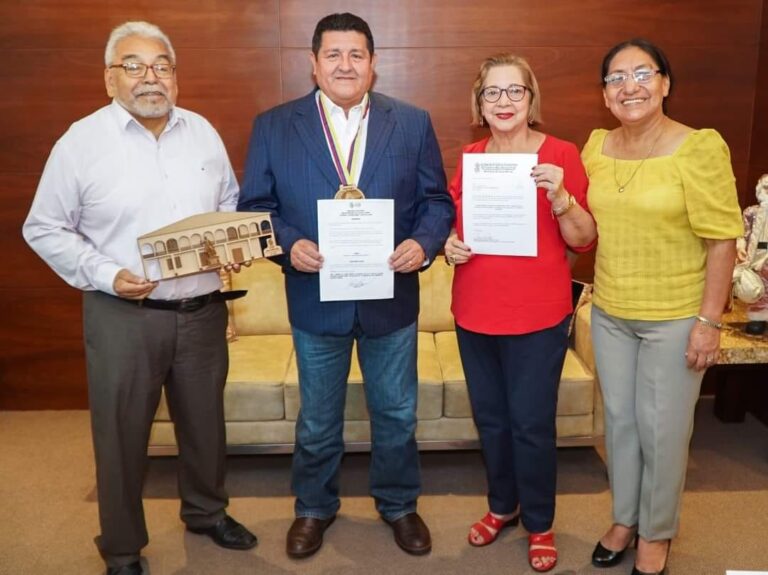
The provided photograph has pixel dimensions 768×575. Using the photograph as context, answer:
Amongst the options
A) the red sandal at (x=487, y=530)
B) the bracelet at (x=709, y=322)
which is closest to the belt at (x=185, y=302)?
the red sandal at (x=487, y=530)

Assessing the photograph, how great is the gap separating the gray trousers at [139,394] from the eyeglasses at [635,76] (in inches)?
58.1

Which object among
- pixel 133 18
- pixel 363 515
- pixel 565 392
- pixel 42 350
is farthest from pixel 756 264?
pixel 42 350

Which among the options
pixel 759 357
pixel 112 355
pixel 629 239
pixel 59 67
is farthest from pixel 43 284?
pixel 759 357

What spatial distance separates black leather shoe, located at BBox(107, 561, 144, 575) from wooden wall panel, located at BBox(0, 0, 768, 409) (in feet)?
7.18

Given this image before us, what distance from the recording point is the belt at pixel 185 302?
2398 millimetres

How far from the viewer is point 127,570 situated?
2.59m

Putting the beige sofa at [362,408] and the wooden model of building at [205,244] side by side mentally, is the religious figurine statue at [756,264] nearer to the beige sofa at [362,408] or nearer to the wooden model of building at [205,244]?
the beige sofa at [362,408]

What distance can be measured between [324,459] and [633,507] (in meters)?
1.10

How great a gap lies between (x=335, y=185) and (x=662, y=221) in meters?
1.01

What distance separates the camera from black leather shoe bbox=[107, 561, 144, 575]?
2.59m

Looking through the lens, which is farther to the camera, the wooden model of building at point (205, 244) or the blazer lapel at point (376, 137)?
the blazer lapel at point (376, 137)

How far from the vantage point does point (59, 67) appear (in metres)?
3.87

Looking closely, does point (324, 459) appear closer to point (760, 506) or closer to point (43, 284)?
point (760, 506)

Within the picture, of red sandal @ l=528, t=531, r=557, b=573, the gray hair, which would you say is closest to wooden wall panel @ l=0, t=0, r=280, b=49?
the gray hair
